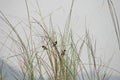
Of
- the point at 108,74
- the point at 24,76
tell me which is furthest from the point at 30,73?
the point at 108,74

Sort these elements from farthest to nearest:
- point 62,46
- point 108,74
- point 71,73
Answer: point 108,74 < point 62,46 < point 71,73

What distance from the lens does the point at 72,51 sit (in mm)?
1405

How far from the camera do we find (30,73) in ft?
4.51

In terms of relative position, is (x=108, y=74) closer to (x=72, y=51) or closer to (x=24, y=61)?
(x=72, y=51)

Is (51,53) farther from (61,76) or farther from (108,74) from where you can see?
(108,74)

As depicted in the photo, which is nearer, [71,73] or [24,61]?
[71,73]

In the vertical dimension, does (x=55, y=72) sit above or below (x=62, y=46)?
below

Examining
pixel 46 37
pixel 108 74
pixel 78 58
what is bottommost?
pixel 108 74

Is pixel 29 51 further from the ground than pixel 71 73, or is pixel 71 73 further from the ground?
pixel 29 51

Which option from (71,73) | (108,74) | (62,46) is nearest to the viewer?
(71,73)

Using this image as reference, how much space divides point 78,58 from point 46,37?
0.18 meters

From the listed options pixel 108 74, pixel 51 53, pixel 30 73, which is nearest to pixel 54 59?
pixel 51 53

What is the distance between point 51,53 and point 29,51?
0.13 metres

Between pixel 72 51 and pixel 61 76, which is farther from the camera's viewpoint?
pixel 72 51
